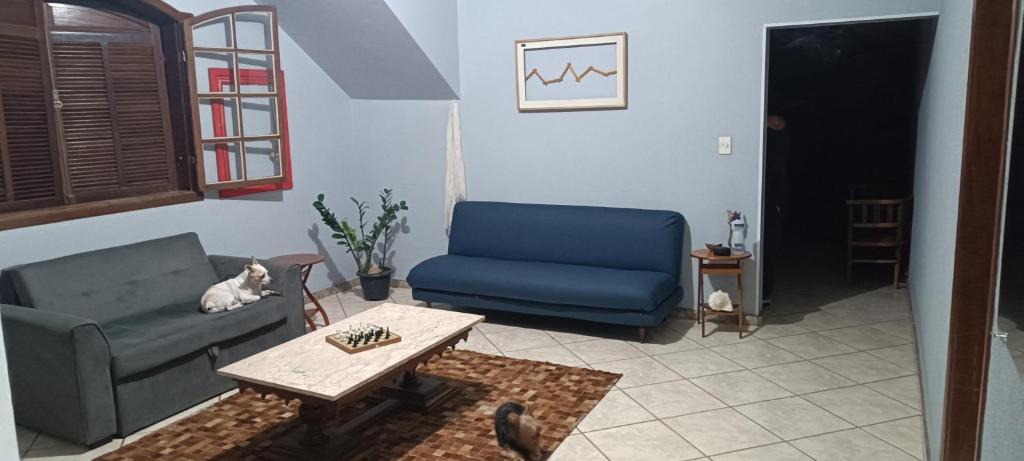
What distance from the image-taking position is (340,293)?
6.42 metres

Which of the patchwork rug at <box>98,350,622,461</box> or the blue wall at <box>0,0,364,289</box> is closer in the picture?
the patchwork rug at <box>98,350,622,461</box>

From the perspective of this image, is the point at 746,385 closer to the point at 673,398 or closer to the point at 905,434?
the point at 673,398

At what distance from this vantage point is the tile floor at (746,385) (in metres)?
3.45

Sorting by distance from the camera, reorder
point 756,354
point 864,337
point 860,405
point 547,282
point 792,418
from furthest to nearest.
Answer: point 547,282 → point 864,337 → point 756,354 → point 860,405 → point 792,418

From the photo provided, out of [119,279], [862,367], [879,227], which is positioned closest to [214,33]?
[119,279]

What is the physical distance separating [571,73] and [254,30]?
7.70ft

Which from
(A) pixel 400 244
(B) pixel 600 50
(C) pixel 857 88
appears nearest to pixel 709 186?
(B) pixel 600 50

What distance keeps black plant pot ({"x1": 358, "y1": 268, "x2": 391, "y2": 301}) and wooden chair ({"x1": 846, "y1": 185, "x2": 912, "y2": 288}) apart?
3.85m

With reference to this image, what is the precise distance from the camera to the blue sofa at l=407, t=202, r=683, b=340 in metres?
4.92

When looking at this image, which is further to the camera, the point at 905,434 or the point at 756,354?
the point at 756,354

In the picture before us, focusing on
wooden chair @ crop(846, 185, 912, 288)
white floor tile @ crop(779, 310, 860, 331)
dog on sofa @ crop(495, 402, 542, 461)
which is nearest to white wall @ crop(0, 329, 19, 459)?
dog on sofa @ crop(495, 402, 542, 461)

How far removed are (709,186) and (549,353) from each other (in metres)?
1.65

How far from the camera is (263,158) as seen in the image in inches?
224

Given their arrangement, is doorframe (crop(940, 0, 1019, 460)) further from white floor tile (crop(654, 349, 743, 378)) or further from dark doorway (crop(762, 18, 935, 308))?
dark doorway (crop(762, 18, 935, 308))
